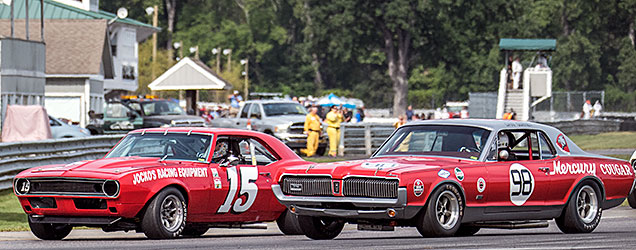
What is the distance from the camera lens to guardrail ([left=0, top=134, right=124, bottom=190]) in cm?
2095

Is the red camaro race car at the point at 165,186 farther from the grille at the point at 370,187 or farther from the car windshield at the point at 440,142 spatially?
the grille at the point at 370,187

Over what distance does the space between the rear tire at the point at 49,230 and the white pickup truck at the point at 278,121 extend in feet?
73.7

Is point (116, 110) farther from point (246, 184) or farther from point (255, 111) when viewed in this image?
point (246, 184)

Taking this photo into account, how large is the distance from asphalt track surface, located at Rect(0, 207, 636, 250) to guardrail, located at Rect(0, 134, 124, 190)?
7.33 m

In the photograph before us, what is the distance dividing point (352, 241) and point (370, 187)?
73 centimetres

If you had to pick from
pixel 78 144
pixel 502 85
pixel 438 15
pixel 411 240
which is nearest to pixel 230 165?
pixel 411 240

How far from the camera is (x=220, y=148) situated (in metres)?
13.0

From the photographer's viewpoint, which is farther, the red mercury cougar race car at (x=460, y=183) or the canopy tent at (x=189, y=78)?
the canopy tent at (x=189, y=78)

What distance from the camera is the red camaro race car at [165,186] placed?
1165 cm

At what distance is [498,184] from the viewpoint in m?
11.9

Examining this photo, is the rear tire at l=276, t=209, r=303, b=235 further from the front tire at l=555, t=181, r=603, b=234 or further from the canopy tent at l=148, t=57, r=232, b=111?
the canopy tent at l=148, t=57, r=232, b=111

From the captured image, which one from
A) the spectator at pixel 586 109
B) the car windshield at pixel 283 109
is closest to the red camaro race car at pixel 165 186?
the car windshield at pixel 283 109

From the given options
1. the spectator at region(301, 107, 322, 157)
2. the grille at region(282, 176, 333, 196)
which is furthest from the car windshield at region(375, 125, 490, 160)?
the spectator at region(301, 107, 322, 157)

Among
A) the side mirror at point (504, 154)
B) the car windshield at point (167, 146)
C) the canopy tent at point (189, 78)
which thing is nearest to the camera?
the side mirror at point (504, 154)
